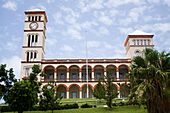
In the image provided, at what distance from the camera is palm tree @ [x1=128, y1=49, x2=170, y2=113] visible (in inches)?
1275

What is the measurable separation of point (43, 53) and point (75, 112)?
40175mm

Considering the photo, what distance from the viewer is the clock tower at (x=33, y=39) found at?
8154 centimetres

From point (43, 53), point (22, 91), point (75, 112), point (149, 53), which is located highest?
point (43, 53)

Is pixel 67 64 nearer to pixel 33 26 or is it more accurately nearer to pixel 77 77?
pixel 77 77

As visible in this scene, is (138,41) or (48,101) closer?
(48,101)

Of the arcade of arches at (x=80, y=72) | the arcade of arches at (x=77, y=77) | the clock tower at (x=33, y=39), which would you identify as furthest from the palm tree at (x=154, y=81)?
the clock tower at (x=33, y=39)

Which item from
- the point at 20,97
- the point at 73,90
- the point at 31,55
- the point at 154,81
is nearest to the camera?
the point at 154,81

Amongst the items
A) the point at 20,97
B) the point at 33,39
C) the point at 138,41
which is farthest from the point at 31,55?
the point at 20,97

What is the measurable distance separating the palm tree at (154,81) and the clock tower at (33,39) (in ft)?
164

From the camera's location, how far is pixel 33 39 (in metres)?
83.9

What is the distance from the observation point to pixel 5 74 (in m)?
54.9

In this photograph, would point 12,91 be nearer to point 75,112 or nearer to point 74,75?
point 75,112

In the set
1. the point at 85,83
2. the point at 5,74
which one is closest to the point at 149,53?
the point at 5,74

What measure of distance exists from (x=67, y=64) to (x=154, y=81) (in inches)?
2053
